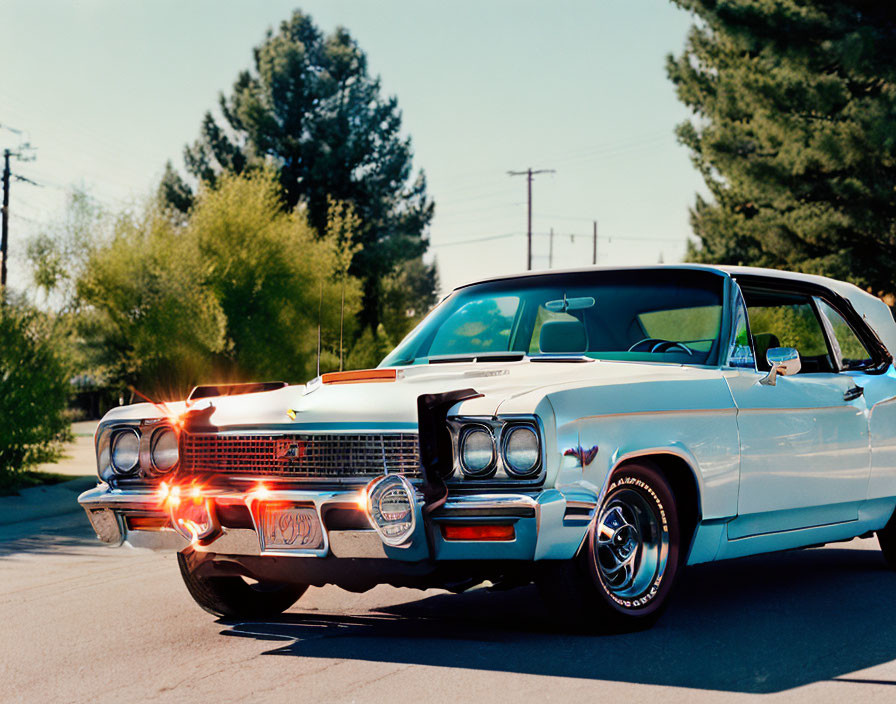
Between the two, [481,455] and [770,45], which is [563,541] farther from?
[770,45]

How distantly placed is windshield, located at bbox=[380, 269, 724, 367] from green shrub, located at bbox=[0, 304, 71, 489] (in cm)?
1070

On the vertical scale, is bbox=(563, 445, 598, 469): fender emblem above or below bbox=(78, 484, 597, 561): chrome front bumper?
above

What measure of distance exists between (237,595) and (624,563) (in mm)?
2135

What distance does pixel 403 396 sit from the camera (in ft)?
17.5

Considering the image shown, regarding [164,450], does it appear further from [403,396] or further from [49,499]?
[49,499]

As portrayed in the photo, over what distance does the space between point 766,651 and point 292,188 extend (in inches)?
1625

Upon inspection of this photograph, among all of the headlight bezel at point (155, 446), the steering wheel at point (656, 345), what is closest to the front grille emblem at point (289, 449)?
the headlight bezel at point (155, 446)

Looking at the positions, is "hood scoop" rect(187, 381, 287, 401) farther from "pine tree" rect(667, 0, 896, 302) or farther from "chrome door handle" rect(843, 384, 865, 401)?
"pine tree" rect(667, 0, 896, 302)

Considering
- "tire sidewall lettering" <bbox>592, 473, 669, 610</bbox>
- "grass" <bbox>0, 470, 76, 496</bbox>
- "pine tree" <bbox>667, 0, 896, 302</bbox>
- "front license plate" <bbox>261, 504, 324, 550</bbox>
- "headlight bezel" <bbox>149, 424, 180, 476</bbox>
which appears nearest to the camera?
"front license plate" <bbox>261, 504, 324, 550</bbox>

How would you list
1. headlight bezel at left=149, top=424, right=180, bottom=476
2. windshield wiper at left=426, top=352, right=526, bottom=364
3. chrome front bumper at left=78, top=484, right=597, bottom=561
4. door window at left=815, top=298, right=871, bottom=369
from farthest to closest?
door window at left=815, top=298, right=871, bottom=369 → windshield wiper at left=426, top=352, right=526, bottom=364 → headlight bezel at left=149, top=424, right=180, bottom=476 → chrome front bumper at left=78, top=484, right=597, bottom=561

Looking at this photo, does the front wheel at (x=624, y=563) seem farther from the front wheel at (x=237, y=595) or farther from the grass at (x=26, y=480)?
the grass at (x=26, y=480)

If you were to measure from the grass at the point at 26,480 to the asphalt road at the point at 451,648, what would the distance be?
8.76 meters

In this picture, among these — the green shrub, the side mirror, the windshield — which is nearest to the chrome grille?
the windshield

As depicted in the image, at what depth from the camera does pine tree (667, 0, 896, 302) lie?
26859 mm
